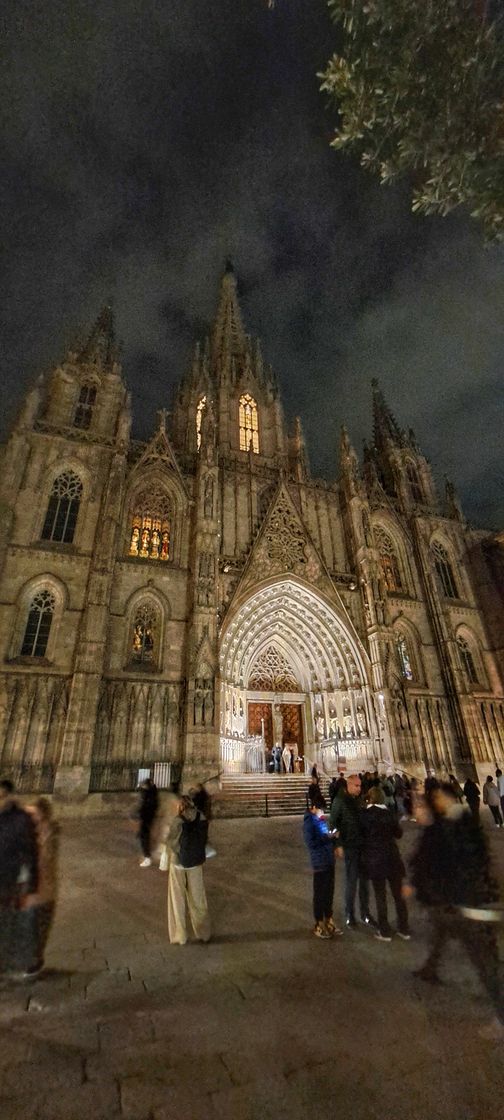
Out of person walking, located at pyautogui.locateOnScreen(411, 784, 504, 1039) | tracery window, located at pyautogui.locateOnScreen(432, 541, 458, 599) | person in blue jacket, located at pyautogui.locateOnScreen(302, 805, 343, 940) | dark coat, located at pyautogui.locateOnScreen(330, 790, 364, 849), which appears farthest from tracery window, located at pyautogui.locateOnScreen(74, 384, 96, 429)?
person walking, located at pyautogui.locateOnScreen(411, 784, 504, 1039)

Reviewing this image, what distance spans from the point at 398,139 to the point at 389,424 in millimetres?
26399

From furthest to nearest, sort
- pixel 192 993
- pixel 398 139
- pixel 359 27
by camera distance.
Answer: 1. pixel 398 139
2. pixel 359 27
3. pixel 192 993

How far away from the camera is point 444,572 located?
1015 inches

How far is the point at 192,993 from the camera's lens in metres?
3.47

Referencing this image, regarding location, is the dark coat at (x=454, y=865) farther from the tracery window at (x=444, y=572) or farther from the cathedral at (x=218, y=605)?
the tracery window at (x=444, y=572)

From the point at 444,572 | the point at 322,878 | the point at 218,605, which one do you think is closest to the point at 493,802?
the point at 322,878

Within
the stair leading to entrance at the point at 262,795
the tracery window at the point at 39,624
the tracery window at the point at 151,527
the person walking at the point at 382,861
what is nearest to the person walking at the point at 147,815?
the person walking at the point at 382,861

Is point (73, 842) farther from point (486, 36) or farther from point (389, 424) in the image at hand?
point (389, 424)

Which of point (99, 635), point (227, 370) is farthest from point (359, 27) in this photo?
point (227, 370)

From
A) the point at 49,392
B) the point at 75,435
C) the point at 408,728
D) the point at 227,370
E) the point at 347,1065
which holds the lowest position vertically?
the point at 347,1065

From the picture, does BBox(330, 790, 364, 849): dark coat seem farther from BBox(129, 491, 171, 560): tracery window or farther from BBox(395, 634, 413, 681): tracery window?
BBox(395, 634, 413, 681): tracery window

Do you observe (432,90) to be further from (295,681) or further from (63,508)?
(295,681)

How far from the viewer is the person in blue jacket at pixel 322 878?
458cm

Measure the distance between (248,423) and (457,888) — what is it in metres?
27.0
